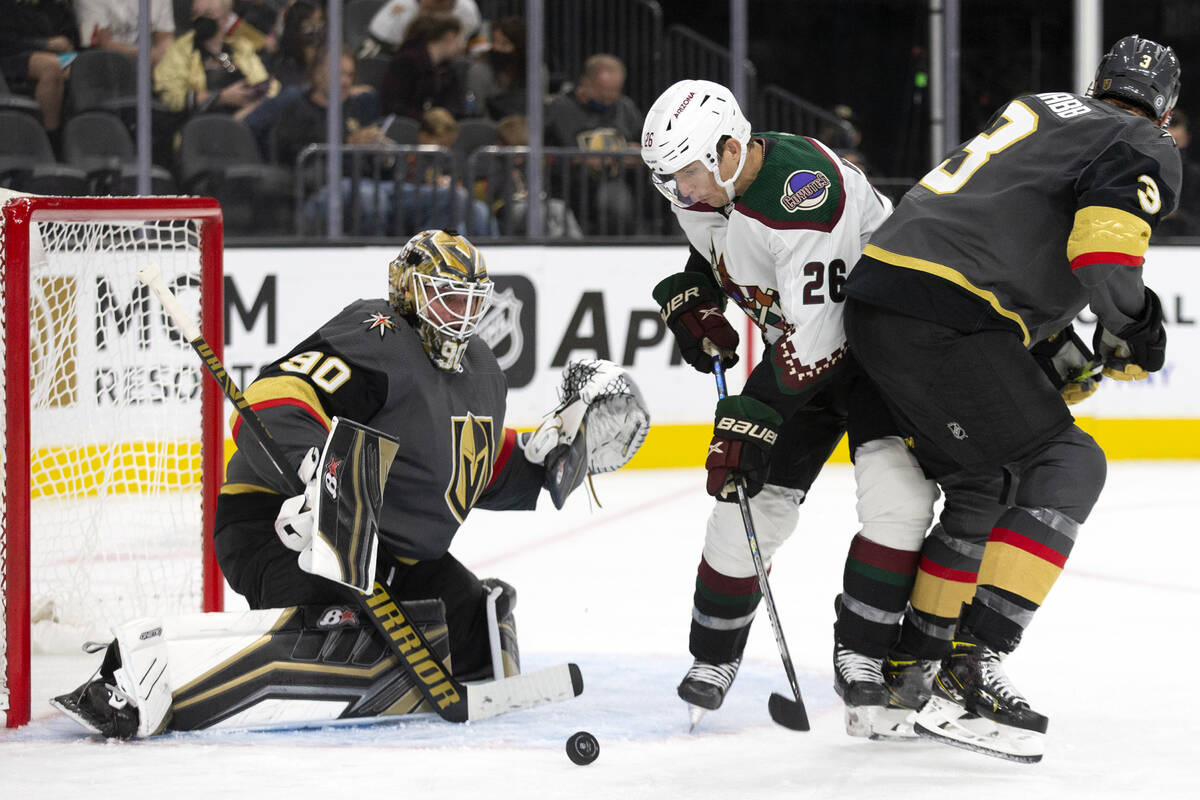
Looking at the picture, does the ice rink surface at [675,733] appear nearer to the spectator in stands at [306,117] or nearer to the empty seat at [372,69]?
the spectator in stands at [306,117]

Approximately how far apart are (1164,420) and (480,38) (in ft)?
9.93

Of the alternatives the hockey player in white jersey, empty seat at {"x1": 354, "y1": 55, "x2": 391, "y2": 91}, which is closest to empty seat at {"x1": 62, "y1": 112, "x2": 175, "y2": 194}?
empty seat at {"x1": 354, "y1": 55, "x2": 391, "y2": 91}

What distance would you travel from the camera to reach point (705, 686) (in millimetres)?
2430

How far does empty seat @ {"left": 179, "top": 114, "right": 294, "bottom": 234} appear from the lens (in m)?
5.33

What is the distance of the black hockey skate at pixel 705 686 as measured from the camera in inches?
95.0

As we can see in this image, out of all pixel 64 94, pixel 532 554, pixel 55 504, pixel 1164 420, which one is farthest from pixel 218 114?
pixel 1164 420

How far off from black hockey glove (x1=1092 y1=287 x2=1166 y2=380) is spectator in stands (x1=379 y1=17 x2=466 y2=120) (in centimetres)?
405

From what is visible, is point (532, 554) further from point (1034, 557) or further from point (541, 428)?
point (1034, 557)

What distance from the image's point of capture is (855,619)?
7.75 feet

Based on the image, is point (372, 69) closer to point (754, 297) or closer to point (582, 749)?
point (754, 297)

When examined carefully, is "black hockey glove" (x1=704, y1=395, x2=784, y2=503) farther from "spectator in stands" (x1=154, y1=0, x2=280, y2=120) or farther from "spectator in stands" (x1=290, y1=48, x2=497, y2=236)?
"spectator in stands" (x1=154, y1=0, x2=280, y2=120)

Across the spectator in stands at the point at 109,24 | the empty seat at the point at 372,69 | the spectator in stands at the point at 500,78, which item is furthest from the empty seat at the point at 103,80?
the spectator in stands at the point at 500,78

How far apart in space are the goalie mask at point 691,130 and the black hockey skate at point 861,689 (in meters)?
0.72

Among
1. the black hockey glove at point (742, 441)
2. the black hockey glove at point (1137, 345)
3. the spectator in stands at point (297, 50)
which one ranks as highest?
the spectator in stands at point (297, 50)
